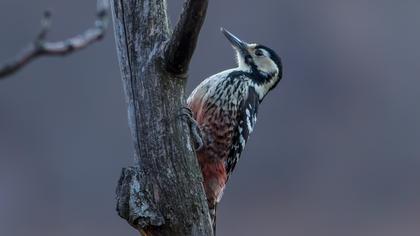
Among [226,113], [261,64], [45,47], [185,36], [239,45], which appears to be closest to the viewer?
[45,47]

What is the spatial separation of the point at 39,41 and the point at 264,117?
8.73m

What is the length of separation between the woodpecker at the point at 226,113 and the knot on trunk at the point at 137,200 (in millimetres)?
1163

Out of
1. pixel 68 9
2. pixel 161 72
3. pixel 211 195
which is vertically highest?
pixel 68 9

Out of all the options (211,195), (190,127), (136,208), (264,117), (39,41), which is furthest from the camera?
(264,117)

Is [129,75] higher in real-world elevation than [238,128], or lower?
higher

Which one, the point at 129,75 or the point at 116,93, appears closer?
the point at 129,75

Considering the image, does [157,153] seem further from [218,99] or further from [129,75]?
[218,99]

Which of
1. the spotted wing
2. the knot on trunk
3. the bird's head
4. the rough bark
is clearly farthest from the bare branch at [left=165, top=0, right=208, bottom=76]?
the bird's head

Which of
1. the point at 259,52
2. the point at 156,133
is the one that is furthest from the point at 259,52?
the point at 156,133

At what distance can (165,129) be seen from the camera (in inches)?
133

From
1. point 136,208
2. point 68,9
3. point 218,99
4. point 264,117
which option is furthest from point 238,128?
point 68,9

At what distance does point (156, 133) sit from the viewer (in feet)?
11.1

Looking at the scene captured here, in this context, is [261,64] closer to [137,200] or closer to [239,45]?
[239,45]

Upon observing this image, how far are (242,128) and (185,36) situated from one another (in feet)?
5.68
